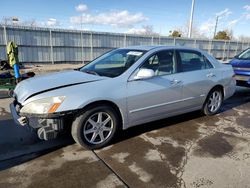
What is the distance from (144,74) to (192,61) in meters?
1.55

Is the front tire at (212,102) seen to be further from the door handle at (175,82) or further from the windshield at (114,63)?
the windshield at (114,63)

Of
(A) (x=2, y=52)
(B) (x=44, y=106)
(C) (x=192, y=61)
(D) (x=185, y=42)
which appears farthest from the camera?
(D) (x=185, y=42)

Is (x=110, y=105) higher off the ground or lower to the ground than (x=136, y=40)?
lower

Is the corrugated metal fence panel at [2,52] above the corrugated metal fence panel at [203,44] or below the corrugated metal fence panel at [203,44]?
below

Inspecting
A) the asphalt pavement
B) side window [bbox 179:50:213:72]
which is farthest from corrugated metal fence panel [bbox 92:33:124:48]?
the asphalt pavement

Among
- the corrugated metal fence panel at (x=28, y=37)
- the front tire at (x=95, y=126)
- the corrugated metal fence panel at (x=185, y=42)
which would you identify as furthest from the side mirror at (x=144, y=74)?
the corrugated metal fence panel at (x=185, y=42)

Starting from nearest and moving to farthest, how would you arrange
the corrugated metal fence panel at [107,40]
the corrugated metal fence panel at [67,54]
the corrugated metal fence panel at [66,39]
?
the corrugated metal fence panel at [66,39] < the corrugated metal fence panel at [67,54] < the corrugated metal fence panel at [107,40]

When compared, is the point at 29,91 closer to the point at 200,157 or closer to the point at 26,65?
the point at 200,157

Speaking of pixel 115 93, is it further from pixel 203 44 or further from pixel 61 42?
pixel 203 44

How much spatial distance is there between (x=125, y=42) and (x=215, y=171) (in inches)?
654

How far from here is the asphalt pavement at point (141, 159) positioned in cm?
276

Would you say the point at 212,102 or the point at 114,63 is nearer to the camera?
the point at 114,63

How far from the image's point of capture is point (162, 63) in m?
4.22

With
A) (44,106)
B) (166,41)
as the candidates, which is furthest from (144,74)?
(166,41)
